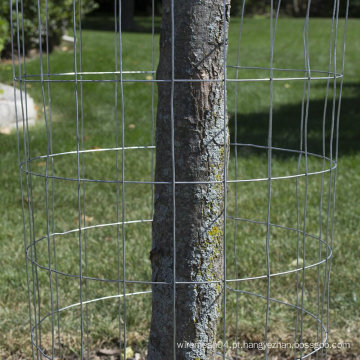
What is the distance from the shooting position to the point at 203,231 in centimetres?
184

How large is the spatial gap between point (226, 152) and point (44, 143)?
3723mm

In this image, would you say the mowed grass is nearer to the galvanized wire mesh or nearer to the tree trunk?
the galvanized wire mesh

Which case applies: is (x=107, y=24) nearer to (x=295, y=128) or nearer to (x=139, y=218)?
(x=295, y=128)

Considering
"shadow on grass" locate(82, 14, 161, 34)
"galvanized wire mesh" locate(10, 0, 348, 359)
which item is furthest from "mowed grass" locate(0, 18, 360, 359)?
"shadow on grass" locate(82, 14, 161, 34)

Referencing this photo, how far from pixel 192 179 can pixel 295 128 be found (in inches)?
177

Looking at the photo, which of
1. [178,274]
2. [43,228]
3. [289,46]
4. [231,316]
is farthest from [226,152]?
[289,46]

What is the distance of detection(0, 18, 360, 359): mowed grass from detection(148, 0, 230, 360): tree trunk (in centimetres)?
17

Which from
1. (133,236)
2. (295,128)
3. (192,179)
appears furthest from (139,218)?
(295,128)

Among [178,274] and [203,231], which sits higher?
[203,231]

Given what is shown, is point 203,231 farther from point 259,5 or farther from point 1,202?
point 259,5

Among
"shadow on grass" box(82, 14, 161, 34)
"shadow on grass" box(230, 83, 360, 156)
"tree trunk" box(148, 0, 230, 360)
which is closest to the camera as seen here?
"tree trunk" box(148, 0, 230, 360)

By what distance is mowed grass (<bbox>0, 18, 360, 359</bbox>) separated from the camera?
261cm

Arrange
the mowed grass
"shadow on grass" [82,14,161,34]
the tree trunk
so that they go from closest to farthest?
1. the tree trunk
2. the mowed grass
3. "shadow on grass" [82,14,161,34]

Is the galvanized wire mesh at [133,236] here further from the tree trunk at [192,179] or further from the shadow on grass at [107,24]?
the shadow on grass at [107,24]
